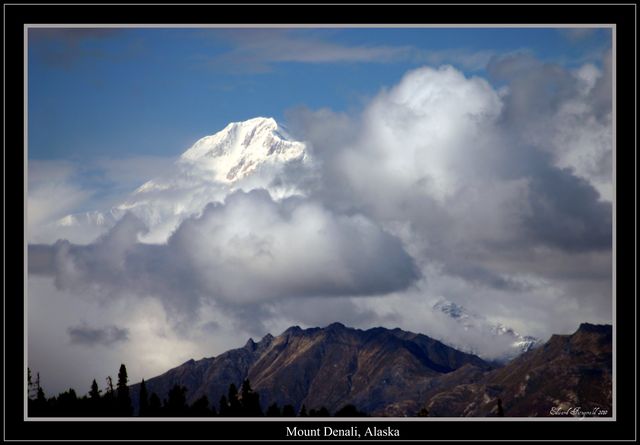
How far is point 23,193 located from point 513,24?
44149 mm

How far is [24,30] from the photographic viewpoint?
87500mm
